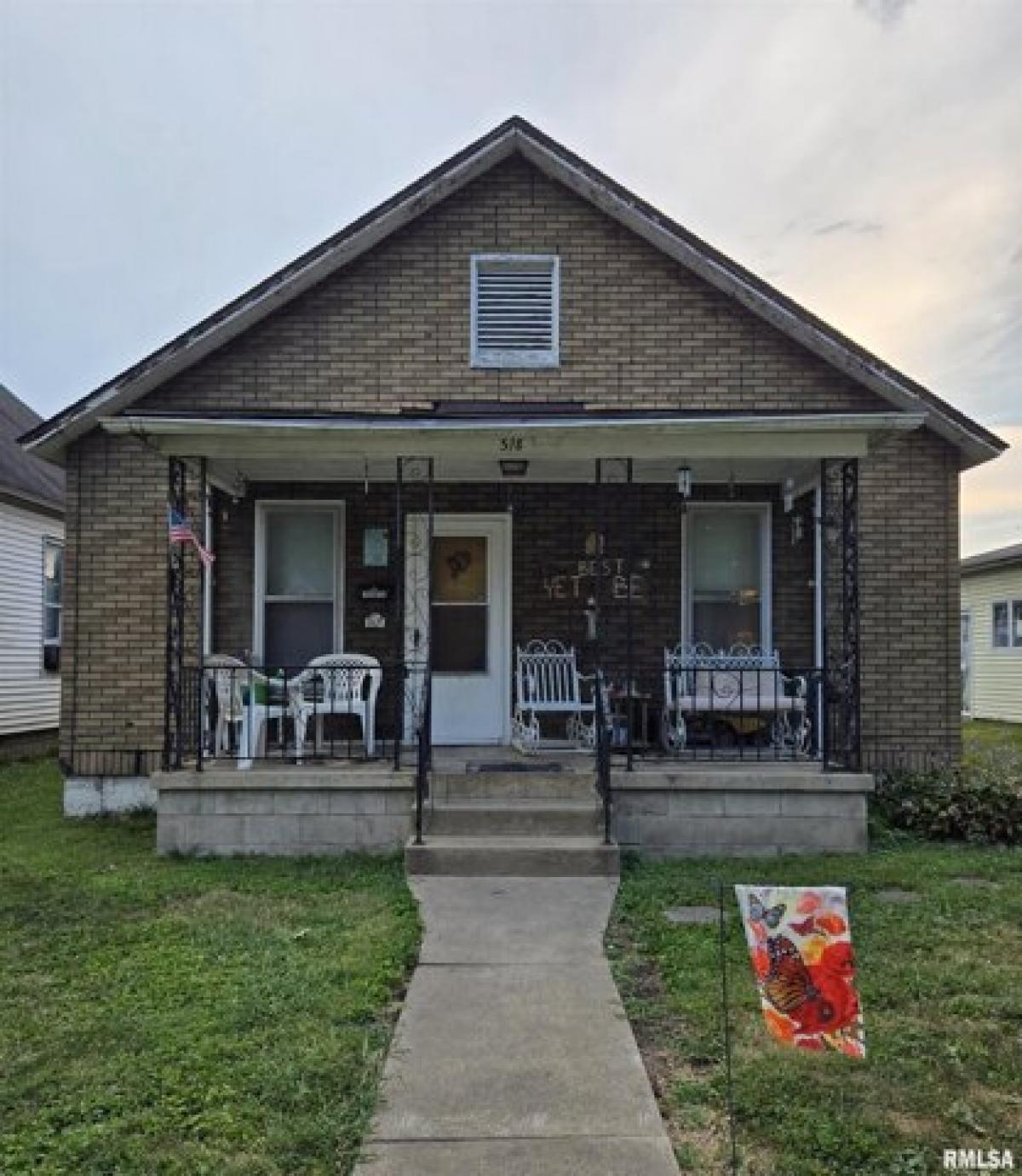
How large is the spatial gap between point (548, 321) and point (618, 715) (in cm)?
388

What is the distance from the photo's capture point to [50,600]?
55.8ft

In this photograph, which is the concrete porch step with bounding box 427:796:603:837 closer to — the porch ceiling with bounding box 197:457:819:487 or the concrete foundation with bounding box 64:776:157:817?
the porch ceiling with bounding box 197:457:819:487

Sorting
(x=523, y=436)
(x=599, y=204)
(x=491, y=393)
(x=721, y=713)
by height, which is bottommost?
(x=721, y=713)

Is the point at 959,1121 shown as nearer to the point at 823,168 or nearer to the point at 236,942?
the point at 236,942

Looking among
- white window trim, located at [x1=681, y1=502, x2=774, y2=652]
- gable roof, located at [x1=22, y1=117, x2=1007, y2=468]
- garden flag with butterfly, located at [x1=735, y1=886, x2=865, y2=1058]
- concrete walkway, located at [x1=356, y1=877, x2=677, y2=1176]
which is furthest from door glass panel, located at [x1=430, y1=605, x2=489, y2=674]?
garden flag with butterfly, located at [x1=735, y1=886, x2=865, y2=1058]

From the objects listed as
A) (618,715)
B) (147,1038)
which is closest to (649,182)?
(618,715)

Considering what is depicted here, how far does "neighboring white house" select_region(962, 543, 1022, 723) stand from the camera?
2172 cm

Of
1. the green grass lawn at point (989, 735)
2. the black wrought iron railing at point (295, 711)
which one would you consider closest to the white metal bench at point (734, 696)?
the black wrought iron railing at point (295, 711)

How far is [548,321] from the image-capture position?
9969 mm

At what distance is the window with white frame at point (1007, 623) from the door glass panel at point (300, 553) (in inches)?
662

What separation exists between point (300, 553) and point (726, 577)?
4.36 metres

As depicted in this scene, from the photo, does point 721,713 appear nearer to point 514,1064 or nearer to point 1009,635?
point 514,1064

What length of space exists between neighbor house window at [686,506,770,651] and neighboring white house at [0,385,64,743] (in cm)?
939

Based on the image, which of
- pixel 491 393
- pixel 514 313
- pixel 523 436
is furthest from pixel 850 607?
pixel 514 313
